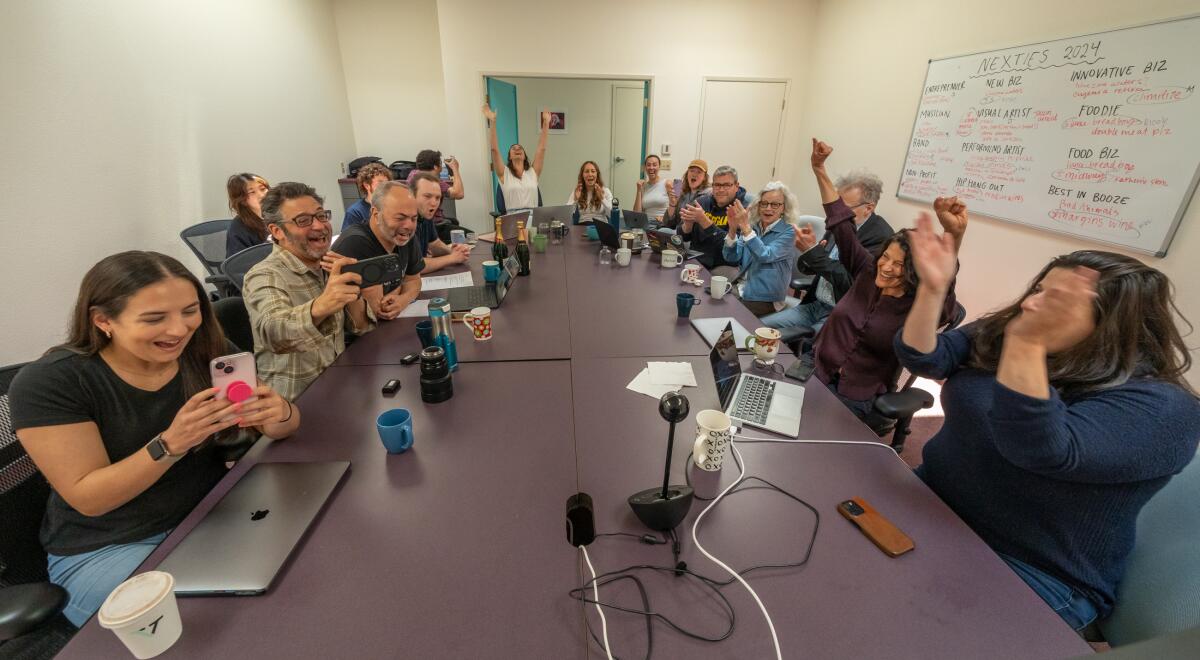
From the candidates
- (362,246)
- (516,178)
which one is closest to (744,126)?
(516,178)

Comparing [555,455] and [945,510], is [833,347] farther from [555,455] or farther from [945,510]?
[555,455]

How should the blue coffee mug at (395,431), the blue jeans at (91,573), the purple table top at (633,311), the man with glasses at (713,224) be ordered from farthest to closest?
1. the man with glasses at (713,224)
2. the purple table top at (633,311)
3. the blue coffee mug at (395,431)
4. the blue jeans at (91,573)

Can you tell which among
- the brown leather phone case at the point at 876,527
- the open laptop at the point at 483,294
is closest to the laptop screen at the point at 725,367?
the brown leather phone case at the point at 876,527

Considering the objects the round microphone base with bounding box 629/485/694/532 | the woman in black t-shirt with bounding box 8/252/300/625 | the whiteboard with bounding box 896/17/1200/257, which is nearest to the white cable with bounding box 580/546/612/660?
the round microphone base with bounding box 629/485/694/532

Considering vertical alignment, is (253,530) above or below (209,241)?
below

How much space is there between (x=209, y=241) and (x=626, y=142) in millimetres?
4832

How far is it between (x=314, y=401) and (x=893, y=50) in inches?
193

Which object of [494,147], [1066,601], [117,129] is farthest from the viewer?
[494,147]

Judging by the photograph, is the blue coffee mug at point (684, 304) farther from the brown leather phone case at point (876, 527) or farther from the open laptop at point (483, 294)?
the brown leather phone case at point (876, 527)

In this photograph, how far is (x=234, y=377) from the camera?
104 centimetres

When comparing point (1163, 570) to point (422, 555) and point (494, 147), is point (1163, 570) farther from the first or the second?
point (494, 147)

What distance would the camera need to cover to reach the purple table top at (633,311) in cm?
182

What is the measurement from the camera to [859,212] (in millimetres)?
2898

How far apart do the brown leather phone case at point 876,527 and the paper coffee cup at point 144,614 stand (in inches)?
48.1
